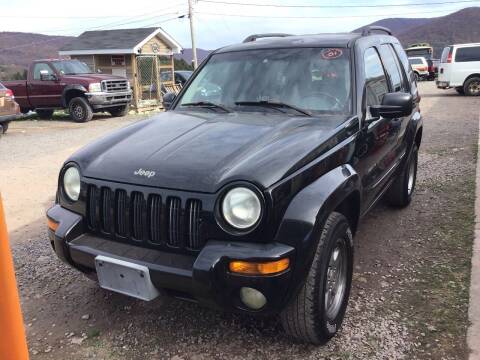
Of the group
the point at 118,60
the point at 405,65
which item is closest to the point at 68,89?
the point at 118,60

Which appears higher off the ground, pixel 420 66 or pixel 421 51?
pixel 421 51

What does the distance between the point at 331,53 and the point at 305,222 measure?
1794mm

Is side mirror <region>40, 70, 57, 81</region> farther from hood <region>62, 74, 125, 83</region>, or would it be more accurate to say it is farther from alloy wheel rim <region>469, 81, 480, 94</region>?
alloy wheel rim <region>469, 81, 480, 94</region>

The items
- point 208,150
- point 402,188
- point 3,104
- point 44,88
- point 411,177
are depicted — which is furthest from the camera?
point 44,88

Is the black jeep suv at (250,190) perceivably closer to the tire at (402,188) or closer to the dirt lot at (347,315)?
the dirt lot at (347,315)

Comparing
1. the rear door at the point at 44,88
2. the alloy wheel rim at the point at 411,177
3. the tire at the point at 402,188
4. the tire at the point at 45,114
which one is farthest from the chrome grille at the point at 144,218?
the tire at the point at 45,114

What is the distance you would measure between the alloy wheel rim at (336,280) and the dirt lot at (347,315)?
0.18 m

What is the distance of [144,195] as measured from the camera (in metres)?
2.64

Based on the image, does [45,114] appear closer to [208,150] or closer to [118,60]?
[118,60]

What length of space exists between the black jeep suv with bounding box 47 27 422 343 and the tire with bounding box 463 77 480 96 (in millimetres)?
16393

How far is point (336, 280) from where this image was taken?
9.82 ft

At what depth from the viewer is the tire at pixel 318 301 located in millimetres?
2582

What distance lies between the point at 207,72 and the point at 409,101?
175 centimetres

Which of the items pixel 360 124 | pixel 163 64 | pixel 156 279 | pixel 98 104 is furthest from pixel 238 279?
pixel 163 64
